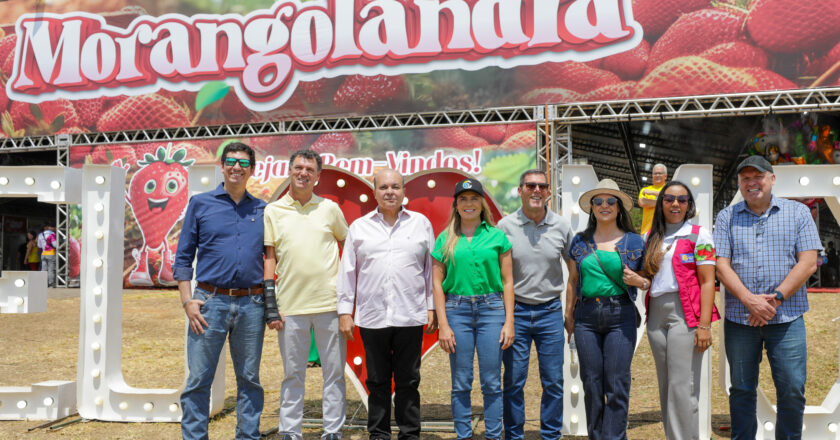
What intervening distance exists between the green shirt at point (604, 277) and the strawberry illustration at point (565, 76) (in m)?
9.86

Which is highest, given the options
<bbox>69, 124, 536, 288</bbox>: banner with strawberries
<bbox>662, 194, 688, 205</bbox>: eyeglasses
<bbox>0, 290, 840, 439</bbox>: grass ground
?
<bbox>69, 124, 536, 288</bbox>: banner with strawberries

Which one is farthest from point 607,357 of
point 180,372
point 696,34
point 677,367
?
point 696,34

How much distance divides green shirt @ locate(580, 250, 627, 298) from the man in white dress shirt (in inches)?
35.9

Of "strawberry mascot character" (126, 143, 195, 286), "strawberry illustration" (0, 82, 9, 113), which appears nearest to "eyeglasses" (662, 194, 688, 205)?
"strawberry mascot character" (126, 143, 195, 286)

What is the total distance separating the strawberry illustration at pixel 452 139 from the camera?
1361cm

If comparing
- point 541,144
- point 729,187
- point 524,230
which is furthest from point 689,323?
point 729,187

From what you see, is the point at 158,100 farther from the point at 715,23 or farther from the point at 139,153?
the point at 715,23

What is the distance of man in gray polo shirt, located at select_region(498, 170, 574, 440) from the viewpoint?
3.76 meters

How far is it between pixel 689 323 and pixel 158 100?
47.8ft

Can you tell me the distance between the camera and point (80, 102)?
1584cm

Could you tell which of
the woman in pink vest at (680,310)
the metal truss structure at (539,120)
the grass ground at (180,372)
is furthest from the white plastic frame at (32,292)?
the metal truss structure at (539,120)

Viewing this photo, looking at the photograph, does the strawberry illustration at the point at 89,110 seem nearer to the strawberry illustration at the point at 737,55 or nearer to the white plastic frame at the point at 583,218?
the strawberry illustration at the point at 737,55

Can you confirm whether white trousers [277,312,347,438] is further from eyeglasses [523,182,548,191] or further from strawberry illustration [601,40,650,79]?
strawberry illustration [601,40,650,79]

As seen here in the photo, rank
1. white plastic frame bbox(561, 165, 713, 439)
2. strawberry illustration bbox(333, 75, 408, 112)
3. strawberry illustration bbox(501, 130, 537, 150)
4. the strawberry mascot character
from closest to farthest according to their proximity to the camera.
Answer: white plastic frame bbox(561, 165, 713, 439) → strawberry illustration bbox(501, 130, 537, 150) → strawberry illustration bbox(333, 75, 408, 112) → the strawberry mascot character
